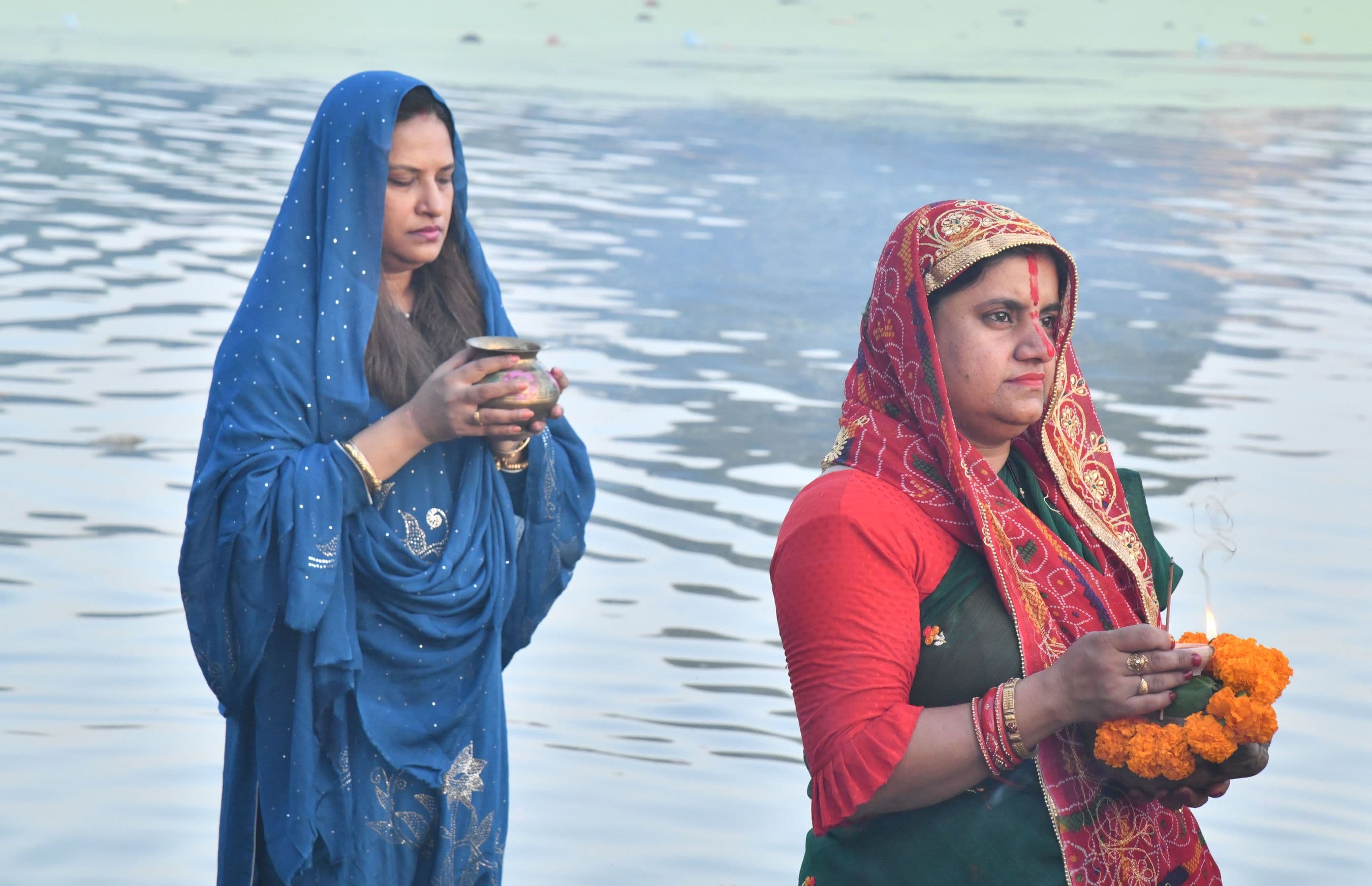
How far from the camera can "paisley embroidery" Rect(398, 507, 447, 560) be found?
3.14 metres

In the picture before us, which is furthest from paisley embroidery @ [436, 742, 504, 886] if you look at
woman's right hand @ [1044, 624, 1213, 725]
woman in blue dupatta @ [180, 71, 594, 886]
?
woman's right hand @ [1044, 624, 1213, 725]

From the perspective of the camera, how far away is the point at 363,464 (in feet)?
9.91

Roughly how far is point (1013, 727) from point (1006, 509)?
38 cm

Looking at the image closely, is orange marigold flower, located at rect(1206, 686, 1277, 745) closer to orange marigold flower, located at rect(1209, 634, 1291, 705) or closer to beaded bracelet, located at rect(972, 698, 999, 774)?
orange marigold flower, located at rect(1209, 634, 1291, 705)

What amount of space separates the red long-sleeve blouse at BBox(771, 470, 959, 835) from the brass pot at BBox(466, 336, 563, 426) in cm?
70

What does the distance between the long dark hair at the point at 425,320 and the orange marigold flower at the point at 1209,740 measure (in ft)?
5.19

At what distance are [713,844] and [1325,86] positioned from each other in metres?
23.4

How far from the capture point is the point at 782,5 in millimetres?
33156

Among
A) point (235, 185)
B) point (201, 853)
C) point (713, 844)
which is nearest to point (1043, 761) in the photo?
point (713, 844)

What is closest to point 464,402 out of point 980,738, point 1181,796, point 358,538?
point 358,538

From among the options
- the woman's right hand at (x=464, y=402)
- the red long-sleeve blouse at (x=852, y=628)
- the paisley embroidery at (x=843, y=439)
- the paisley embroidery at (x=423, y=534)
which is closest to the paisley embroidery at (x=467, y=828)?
the paisley embroidery at (x=423, y=534)

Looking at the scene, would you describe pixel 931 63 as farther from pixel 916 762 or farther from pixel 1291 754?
pixel 916 762

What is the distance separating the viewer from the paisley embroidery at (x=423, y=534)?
3143mm

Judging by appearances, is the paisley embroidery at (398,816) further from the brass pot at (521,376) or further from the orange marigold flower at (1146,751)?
the orange marigold flower at (1146,751)
